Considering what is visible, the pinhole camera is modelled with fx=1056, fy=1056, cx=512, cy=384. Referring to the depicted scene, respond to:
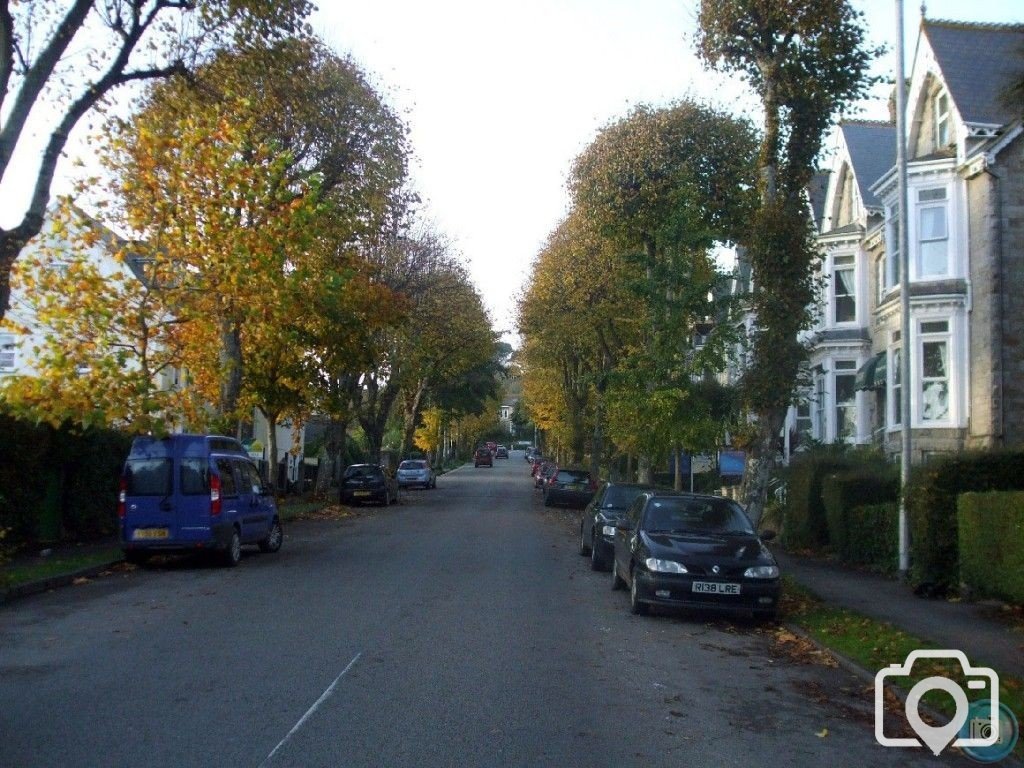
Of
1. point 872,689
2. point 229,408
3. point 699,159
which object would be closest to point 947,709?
point 872,689

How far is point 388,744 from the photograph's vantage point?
6.75m

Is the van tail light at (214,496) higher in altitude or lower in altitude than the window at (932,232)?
lower

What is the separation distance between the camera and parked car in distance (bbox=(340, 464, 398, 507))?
3841cm

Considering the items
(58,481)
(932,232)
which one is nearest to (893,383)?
(932,232)

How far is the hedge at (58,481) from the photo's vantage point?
1847cm

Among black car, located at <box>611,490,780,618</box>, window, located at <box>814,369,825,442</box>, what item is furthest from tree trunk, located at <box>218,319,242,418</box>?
window, located at <box>814,369,825,442</box>

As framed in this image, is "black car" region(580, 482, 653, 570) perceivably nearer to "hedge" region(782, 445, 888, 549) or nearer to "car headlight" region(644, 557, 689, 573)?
"car headlight" region(644, 557, 689, 573)

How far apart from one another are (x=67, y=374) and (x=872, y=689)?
1318 cm

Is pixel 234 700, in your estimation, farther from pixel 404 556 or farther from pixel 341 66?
pixel 341 66

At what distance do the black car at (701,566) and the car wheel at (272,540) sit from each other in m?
8.81

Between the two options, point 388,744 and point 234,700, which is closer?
point 388,744

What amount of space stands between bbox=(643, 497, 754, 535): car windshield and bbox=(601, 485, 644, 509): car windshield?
4.79 m

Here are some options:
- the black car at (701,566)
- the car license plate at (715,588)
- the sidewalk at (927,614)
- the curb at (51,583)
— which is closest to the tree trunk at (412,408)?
the curb at (51,583)

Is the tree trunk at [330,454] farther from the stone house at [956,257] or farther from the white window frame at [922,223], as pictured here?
the white window frame at [922,223]
